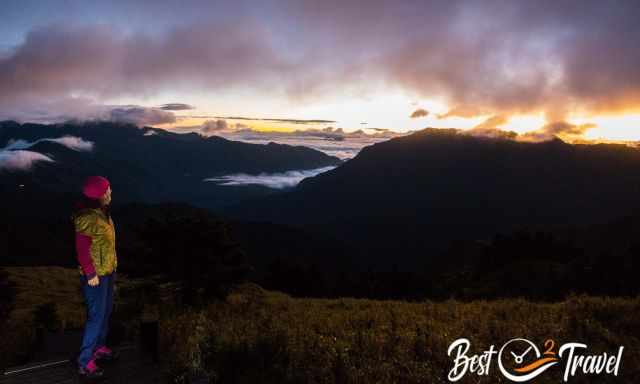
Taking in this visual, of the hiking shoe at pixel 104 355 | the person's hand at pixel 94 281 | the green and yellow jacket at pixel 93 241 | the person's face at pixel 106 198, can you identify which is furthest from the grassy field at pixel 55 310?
the person's face at pixel 106 198

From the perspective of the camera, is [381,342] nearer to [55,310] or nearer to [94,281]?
[94,281]

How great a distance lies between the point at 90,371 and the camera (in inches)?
292

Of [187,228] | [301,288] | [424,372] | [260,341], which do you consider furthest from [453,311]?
[301,288]

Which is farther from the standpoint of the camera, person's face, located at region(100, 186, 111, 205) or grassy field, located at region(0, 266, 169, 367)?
grassy field, located at region(0, 266, 169, 367)

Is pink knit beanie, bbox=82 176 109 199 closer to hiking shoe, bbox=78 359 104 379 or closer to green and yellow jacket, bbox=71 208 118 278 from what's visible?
green and yellow jacket, bbox=71 208 118 278

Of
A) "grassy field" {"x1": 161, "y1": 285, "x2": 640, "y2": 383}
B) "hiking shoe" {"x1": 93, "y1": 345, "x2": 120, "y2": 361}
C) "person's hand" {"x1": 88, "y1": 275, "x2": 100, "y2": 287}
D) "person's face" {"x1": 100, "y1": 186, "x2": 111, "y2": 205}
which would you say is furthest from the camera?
"hiking shoe" {"x1": 93, "y1": 345, "x2": 120, "y2": 361}

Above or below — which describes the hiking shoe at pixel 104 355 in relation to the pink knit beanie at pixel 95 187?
Result: below

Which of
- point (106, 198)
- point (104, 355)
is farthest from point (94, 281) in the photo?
point (104, 355)

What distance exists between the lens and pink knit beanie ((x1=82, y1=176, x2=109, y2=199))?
296 inches

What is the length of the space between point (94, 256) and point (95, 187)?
1195 millimetres

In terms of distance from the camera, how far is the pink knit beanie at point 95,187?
24.6 feet

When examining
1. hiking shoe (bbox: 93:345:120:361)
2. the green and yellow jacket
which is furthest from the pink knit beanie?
hiking shoe (bbox: 93:345:120:361)

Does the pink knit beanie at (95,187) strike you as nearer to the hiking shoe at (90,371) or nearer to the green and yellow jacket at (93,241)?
the green and yellow jacket at (93,241)

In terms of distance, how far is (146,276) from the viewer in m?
19.3
